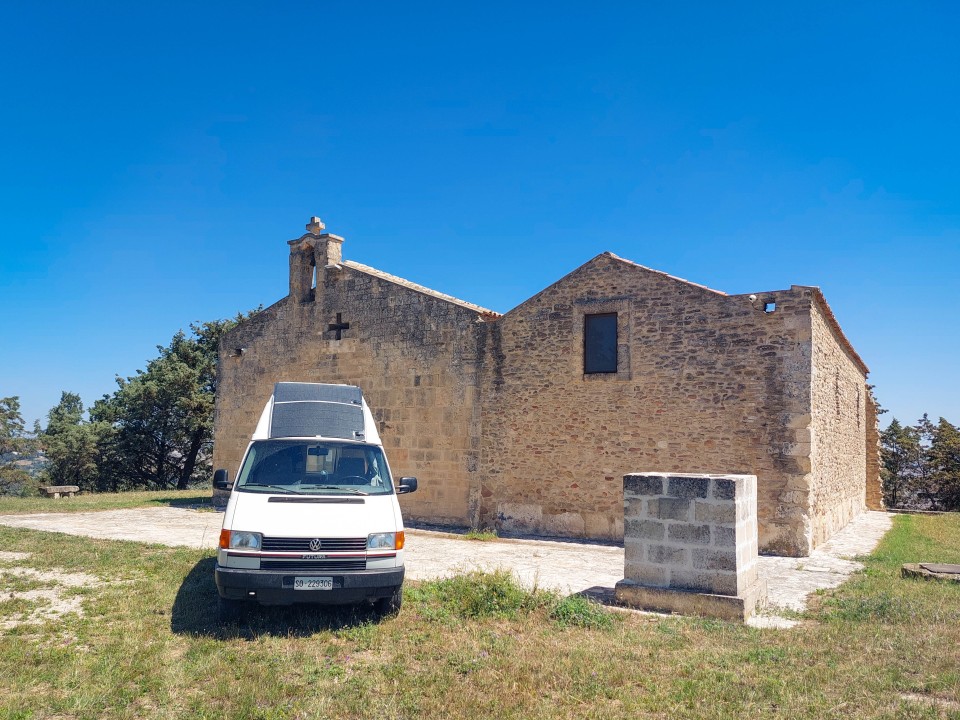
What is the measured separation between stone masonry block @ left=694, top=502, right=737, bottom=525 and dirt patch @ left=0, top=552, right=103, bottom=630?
6.40m

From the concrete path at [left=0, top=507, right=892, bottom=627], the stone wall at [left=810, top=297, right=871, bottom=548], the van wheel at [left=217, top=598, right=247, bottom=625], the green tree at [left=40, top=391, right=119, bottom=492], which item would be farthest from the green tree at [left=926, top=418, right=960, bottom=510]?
the green tree at [left=40, top=391, right=119, bottom=492]

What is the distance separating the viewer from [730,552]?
6953 mm

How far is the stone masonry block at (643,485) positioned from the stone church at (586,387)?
4987 mm

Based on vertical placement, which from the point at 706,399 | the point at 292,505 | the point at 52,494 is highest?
the point at 706,399

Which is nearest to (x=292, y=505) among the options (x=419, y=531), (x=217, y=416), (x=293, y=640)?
(x=293, y=640)

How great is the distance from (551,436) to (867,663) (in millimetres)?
8539

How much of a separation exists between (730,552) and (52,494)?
2385 cm

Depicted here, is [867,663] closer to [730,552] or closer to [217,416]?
[730,552]

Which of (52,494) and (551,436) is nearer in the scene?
(551,436)

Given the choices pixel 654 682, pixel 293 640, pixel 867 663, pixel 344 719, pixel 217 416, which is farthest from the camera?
pixel 217 416

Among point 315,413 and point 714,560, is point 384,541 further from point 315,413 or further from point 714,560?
point 714,560

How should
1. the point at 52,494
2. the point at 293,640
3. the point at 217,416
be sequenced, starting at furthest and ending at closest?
the point at 52,494, the point at 217,416, the point at 293,640

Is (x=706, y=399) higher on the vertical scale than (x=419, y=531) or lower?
higher

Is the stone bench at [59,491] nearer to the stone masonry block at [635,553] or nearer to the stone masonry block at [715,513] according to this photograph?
the stone masonry block at [635,553]
